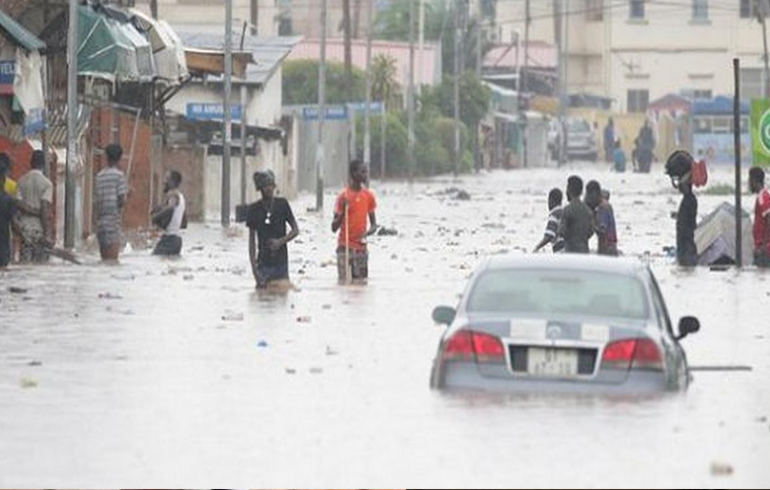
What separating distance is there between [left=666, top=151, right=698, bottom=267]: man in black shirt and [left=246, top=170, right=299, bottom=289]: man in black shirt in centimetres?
819

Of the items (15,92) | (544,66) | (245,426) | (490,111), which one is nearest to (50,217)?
(15,92)

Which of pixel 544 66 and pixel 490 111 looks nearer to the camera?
pixel 490 111

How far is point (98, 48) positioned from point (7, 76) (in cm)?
508

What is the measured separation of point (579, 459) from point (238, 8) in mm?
99534

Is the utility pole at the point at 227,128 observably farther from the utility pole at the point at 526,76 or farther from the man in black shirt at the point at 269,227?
the utility pole at the point at 526,76

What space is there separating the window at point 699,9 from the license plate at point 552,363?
132m

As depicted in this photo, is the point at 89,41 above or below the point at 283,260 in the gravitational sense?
above

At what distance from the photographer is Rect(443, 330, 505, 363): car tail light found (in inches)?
688

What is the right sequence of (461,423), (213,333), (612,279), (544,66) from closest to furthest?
(461,423)
(612,279)
(213,333)
(544,66)

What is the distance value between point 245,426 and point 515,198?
61.3m

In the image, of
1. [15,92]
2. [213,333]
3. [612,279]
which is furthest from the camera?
[15,92]

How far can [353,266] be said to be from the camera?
112 ft

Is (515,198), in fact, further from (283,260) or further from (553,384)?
(553,384)

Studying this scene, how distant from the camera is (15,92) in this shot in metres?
38.9
